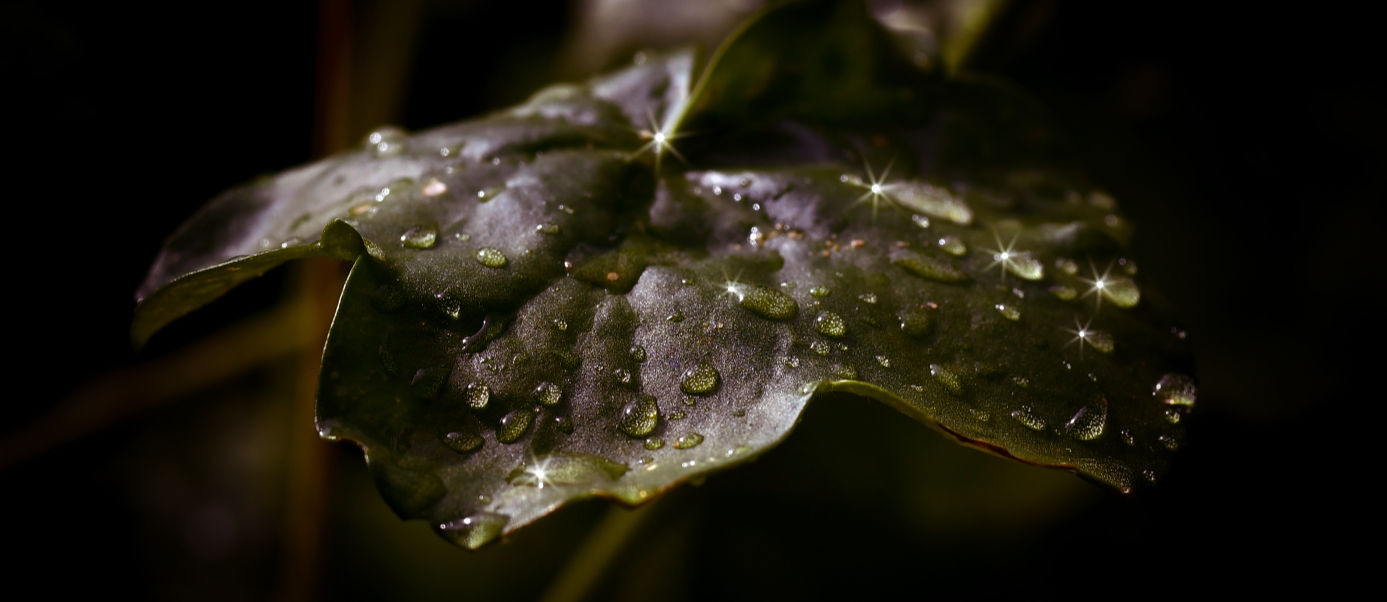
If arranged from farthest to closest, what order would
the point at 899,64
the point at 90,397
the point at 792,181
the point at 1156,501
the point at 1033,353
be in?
the point at 90,397 → the point at 1156,501 → the point at 899,64 → the point at 792,181 → the point at 1033,353

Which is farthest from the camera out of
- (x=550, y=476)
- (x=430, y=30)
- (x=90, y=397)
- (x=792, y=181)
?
(x=430, y=30)

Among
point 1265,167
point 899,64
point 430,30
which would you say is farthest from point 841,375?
point 430,30

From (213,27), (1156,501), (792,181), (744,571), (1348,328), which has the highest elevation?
(792,181)

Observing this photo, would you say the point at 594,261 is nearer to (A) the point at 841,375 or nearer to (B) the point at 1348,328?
(A) the point at 841,375

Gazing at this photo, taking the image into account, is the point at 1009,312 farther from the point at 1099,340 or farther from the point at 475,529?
the point at 475,529

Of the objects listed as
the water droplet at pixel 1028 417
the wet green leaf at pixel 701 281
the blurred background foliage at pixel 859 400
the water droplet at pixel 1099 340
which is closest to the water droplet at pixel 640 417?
the wet green leaf at pixel 701 281

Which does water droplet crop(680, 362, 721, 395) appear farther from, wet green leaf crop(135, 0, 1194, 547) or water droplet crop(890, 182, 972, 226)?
water droplet crop(890, 182, 972, 226)

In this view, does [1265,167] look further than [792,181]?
Yes
